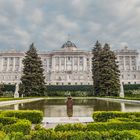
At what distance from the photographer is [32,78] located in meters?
35.4

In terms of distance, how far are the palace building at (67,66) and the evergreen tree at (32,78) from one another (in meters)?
37.7

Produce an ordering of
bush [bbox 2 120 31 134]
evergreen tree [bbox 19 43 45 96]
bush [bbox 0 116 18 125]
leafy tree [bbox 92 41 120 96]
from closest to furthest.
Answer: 1. bush [bbox 2 120 31 134]
2. bush [bbox 0 116 18 125]
3. leafy tree [bbox 92 41 120 96]
4. evergreen tree [bbox 19 43 45 96]

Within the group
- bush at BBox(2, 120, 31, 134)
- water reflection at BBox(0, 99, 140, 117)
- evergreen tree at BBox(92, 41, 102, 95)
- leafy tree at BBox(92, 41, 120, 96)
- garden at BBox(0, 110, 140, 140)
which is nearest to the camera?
garden at BBox(0, 110, 140, 140)

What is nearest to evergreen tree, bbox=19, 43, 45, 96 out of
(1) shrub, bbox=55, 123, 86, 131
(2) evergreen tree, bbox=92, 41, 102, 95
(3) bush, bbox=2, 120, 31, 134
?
(2) evergreen tree, bbox=92, 41, 102, 95

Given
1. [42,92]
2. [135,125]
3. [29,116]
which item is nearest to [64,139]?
[135,125]

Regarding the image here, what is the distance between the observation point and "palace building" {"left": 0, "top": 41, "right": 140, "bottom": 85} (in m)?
76.1

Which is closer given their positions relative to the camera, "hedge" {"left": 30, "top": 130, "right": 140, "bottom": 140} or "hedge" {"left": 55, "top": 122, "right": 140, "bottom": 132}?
"hedge" {"left": 30, "top": 130, "right": 140, "bottom": 140}

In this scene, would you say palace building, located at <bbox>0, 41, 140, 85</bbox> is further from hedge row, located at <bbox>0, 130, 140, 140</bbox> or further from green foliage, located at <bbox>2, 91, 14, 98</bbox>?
hedge row, located at <bbox>0, 130, 140, 140</bbox>

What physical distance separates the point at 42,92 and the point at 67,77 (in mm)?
38983

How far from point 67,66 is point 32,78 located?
4622cm

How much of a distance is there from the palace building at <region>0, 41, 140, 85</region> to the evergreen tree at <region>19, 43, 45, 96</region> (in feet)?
124

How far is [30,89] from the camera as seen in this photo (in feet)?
114

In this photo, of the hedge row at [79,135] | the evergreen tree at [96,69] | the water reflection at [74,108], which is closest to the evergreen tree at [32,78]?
the evergreen tree at [96,69]

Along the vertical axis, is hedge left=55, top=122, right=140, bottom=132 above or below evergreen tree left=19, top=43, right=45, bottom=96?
below
